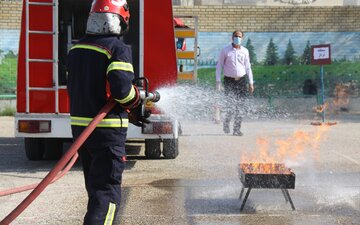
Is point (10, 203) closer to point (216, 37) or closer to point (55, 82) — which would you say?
point (55, 82)

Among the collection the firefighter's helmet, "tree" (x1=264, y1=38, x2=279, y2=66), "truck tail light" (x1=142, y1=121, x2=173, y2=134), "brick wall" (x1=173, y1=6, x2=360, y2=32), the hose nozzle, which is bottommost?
"truck tail light" (x1=142, y1=121, x2=173, y2=134)

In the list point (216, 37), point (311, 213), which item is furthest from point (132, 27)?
point (216, 37)

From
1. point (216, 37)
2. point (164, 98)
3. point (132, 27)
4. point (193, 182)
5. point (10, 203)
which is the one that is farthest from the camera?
point (216, 37)

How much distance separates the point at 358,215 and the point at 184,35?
20.1 feet

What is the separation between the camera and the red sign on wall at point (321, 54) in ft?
52.7

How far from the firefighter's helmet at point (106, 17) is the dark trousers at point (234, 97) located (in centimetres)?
741

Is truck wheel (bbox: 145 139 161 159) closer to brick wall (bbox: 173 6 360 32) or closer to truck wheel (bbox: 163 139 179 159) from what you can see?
truck wheel (bbox: 163 139 179 159)

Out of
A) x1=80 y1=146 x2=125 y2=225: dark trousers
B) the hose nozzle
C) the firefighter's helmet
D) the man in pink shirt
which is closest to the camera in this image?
x1=80 y1=146 x2=125 y2=225: dark trousers

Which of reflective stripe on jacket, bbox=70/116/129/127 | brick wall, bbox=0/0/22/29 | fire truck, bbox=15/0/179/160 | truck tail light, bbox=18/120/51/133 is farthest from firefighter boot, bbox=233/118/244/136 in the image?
brick wall, bbox=0/0/22/29

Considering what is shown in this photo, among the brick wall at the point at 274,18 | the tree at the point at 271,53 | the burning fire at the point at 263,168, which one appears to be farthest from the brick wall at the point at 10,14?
the burning fire at the point at 263,168

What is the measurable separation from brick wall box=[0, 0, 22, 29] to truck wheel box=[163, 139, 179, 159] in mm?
11719

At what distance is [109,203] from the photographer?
13.1ft

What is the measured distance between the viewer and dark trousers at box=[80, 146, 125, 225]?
396 cm

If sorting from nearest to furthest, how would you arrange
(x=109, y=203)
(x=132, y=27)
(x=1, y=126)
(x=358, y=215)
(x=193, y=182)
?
(x=109, y=203) < (x=358, y=215) < (x=193, y=182) < (x=132, y=27) < (x=1, y=126)
